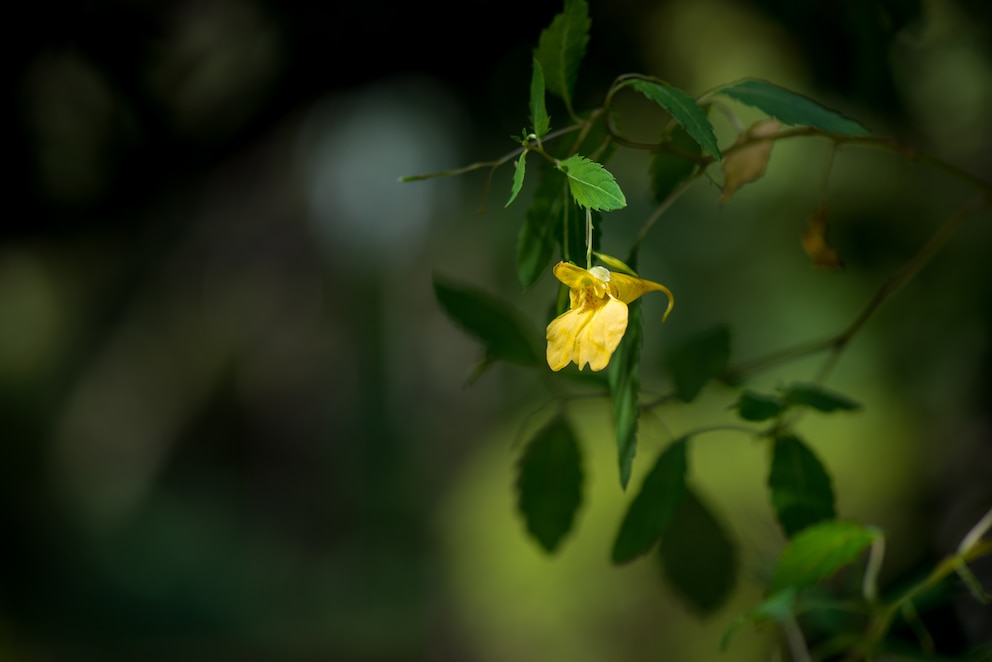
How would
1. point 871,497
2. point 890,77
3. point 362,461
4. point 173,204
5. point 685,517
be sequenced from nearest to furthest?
point 685,517 → point 890,77 → point 871,497 → point 173,204 → point 362,461

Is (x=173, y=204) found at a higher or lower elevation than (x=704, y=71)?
lower

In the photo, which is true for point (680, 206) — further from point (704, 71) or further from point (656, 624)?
point (656, 624)

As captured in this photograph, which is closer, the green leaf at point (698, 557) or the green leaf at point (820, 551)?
the green leaf at point (820, 551)

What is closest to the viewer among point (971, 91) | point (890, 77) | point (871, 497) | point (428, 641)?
point (890, 77)

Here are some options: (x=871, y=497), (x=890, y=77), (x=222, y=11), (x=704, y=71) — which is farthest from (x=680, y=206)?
(x=890, y=77)

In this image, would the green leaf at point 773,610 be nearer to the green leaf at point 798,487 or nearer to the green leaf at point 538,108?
the green leaf at point 798,487

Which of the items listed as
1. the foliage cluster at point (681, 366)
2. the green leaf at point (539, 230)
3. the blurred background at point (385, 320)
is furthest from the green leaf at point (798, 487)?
the green leaf at point (539, 230)

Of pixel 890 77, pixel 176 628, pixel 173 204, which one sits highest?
pixel 890 77
